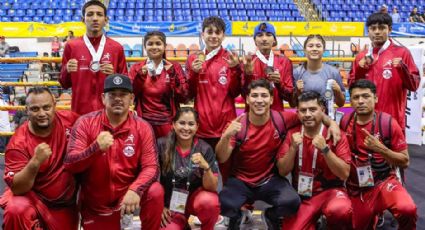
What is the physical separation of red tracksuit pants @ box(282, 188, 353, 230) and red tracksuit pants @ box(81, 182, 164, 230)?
96 cm

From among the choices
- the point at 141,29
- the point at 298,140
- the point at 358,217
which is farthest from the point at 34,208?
the point at 141,29

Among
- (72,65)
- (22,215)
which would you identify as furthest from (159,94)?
(22,215)

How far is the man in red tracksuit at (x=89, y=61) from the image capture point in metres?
3.60

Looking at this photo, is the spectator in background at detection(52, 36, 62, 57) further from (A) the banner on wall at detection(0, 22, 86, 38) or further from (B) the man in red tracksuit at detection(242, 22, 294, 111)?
(B) the man in red tracksuit at detection(242, 22, 294, 111)

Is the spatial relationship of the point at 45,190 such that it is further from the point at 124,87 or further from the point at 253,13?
the point at 253,13

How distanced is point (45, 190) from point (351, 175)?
2.19 meters

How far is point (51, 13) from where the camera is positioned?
49.8 ft

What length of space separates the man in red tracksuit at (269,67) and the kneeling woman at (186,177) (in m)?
0.68

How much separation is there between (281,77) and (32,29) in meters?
11.3

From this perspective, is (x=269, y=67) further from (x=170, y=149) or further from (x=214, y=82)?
(x=170, y=149)

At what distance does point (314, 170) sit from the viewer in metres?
3.41

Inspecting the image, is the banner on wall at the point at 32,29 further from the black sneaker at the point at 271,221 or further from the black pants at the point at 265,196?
the black sneaker at the point at 271,221

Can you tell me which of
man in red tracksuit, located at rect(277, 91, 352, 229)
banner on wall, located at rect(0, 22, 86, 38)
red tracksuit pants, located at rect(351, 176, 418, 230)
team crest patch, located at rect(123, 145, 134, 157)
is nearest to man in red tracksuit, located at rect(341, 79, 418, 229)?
red tracksuit pants, located at rect(351, 176, 418, 230)

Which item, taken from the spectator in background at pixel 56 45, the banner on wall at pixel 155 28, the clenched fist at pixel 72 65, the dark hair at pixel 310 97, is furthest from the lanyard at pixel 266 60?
the banner on wall at pixel 155 28
